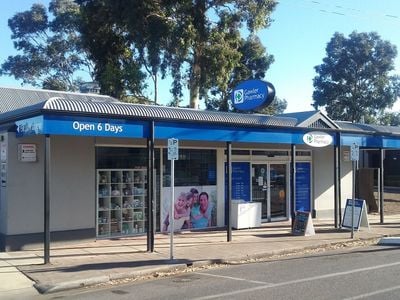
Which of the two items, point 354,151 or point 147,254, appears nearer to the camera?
point 147,254

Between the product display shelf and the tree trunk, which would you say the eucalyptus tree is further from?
the product display shelf

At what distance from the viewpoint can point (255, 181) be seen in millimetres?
18703

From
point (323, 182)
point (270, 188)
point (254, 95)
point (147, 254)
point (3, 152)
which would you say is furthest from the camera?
point (323, 182)

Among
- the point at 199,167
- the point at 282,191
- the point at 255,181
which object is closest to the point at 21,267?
the point at 199,167

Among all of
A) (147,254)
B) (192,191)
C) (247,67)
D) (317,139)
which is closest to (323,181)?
(317,139)

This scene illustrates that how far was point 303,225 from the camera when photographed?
16078 millimetres

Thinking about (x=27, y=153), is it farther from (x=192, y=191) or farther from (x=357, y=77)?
(x=357, y=77)

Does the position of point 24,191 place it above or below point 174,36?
below

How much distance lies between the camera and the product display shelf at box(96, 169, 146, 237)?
14.9 meters

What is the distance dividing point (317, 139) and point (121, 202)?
21.7 feet

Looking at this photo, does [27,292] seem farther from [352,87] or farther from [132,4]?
[352,87]

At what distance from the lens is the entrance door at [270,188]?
61.6 feet

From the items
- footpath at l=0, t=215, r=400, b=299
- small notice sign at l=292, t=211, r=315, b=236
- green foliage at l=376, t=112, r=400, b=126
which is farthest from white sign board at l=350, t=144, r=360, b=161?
green foliage at l=376, t=112, r=400, b=126

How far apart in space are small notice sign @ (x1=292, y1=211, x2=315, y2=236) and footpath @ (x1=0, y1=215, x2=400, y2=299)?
0.22 meters
